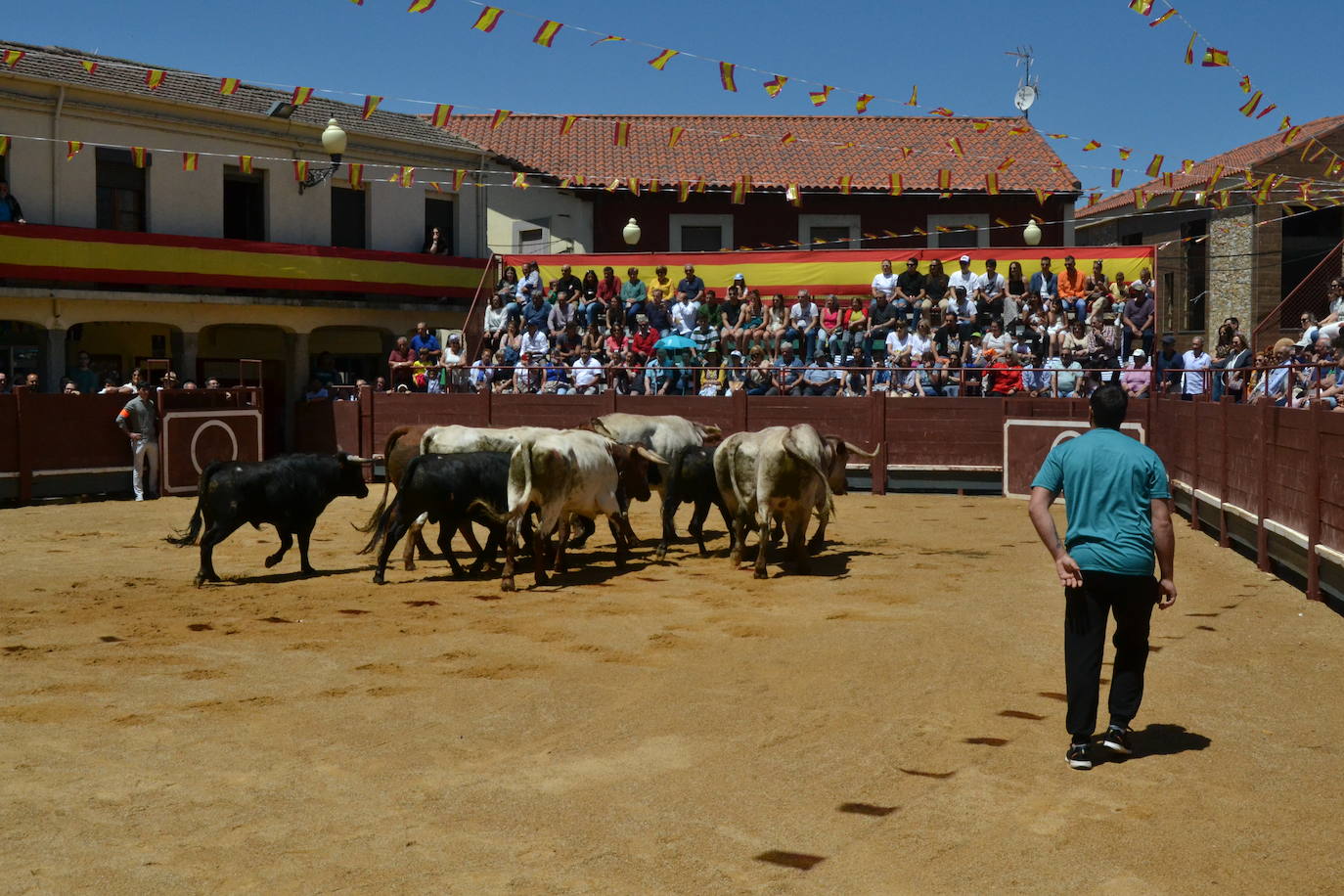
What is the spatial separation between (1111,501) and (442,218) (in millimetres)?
24917

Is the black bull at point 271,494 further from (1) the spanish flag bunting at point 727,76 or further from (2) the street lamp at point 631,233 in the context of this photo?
(2) the street lamp at point 631,233

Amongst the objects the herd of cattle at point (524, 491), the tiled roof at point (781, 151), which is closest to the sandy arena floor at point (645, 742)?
the herd of cattle at point (524, 491)

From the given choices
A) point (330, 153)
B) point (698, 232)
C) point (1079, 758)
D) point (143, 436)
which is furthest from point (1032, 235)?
point (1079, 758)

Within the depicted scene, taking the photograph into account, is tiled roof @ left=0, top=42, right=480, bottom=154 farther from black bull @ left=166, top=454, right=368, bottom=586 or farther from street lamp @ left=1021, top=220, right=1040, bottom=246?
black bull @ left=166, top=454, right=368, bottom=586

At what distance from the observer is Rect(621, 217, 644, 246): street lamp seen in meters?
27.2

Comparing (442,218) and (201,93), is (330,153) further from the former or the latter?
(442,218)

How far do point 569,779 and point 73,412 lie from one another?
14931mm

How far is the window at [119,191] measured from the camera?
23.7 m

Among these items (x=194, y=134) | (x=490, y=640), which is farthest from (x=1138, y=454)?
(x=194, y=134)

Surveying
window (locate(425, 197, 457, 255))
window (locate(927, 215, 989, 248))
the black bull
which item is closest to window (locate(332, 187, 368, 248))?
window (locate(425, 197, 457, 255))

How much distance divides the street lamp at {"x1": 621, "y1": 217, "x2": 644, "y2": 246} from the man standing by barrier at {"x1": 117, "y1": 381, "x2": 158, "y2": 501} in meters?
11.4

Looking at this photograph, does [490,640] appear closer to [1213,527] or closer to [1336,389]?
[1336,389]

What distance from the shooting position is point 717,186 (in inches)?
1157

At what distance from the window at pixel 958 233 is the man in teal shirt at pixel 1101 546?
24.2 meters
